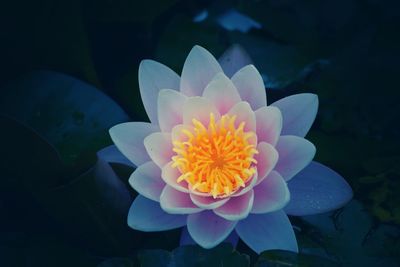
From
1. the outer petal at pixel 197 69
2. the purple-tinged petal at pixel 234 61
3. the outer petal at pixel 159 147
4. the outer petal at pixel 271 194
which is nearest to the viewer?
the outer petal at pixel 271 194

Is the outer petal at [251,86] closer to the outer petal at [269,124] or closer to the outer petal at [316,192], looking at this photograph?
the outer petal at [269,124]

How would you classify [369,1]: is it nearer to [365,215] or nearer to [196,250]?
[365,215]

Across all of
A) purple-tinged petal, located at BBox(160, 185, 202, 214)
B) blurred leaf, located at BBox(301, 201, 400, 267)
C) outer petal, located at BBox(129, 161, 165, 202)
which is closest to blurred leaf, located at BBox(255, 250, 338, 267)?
blurred leaf, located at BBox(301, 201, 400, 267)

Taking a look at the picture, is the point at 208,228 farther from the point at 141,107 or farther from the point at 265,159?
the point at 141,107

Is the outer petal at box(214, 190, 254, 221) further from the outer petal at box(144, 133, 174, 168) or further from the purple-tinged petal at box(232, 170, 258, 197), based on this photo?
the outer petal at box(144, 133, 174, 168)

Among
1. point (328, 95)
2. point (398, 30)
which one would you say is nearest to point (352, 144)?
point (328, 95)

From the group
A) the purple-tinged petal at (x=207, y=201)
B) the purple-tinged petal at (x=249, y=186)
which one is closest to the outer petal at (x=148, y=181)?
the purple-tinged petal at (x=207, y=201)

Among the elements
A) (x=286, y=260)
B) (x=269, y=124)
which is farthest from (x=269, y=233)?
(x=269, y=124)
